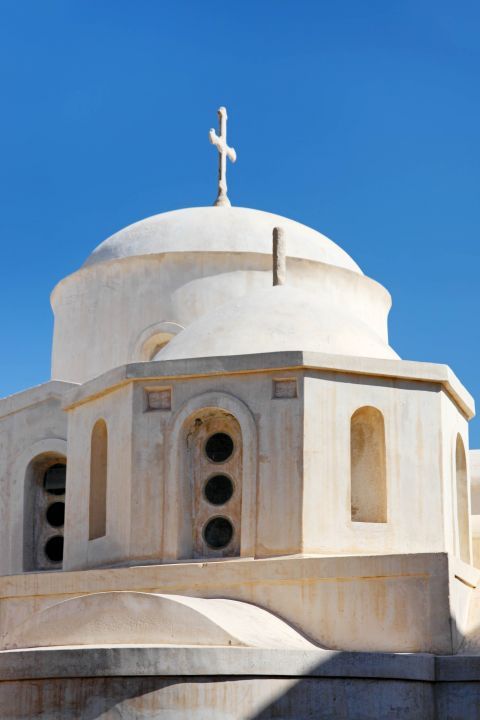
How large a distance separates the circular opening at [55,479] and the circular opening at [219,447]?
161 inches

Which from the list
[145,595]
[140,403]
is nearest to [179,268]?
[140,403]

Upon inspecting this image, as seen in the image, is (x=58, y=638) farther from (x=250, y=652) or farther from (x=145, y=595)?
(x=250, y=652)

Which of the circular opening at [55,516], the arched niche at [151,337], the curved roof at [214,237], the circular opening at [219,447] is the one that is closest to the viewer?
the circular opening at [219,447]

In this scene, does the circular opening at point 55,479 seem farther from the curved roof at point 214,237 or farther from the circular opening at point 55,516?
the curved roof at point 214,237

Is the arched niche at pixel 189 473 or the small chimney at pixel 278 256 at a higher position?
the small chimney at pixel 278 256

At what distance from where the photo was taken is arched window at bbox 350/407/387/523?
65.2 feet

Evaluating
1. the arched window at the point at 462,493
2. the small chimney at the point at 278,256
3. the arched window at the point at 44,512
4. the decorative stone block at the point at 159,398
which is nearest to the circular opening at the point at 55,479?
the arched window at the point at 44,512

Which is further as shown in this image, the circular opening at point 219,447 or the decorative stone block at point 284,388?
the circular opening at point 219,447

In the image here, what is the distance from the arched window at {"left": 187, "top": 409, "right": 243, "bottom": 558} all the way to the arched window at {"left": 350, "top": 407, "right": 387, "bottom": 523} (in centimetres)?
148

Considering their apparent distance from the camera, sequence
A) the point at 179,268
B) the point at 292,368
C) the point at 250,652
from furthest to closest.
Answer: the point at 179,268 < the point at 292,368 < the point at 250,652

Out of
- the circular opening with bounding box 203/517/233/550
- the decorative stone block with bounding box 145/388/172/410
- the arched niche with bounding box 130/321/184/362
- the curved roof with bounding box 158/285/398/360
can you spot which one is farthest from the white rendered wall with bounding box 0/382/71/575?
the circular opening with bounding box 203/517/233/550

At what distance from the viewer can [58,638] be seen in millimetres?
17828

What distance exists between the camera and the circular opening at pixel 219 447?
2000 cm

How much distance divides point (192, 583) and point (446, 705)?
3418 millimetres
